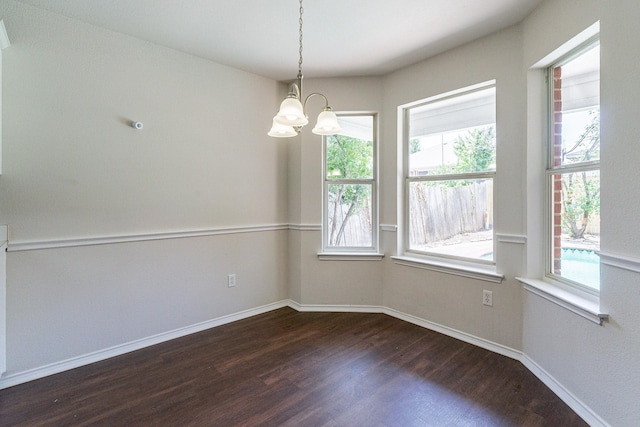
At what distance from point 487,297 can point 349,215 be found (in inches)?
60.4

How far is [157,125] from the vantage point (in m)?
2.46

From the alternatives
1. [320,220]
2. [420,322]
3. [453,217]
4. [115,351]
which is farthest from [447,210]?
[115,351]

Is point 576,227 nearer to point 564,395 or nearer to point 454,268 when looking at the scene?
point 454,268

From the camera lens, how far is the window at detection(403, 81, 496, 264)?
250cm

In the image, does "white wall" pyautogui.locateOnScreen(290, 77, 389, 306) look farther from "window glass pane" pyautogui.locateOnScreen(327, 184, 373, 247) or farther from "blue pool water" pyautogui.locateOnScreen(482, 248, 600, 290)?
"blue pool water" pyautogui.locateOnScreen(482, 248, 600, 290)

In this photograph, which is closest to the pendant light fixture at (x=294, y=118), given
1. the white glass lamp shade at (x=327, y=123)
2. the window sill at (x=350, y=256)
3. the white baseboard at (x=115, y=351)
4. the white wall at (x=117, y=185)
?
the white glass lamp shade at (x=327, y=123)

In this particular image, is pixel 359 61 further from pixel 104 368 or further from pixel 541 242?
pixel 104 368

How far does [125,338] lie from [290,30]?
9.29 feet

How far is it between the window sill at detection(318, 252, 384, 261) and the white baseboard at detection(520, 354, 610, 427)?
1482 millimetres

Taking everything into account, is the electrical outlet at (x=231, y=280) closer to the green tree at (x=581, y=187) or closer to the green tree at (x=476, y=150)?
the green tree at (x=476, y=150)

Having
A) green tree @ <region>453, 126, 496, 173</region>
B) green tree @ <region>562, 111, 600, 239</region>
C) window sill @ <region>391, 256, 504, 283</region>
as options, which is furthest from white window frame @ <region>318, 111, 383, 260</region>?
green tree @ <region>562, 111, 600, 239</region>

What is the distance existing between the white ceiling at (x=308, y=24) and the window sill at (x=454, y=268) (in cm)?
195

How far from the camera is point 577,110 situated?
1.88 meters

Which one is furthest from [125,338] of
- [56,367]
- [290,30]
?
[290,30]
